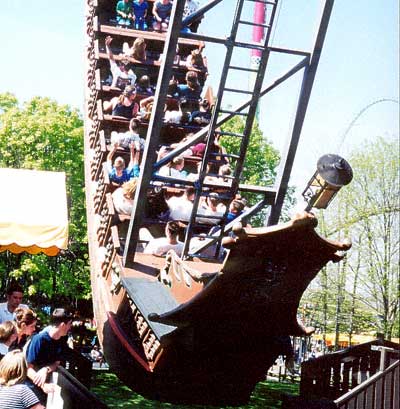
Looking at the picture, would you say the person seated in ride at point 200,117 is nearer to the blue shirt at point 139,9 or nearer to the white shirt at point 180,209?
the white shirt at point 180,209

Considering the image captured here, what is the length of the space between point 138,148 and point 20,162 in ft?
44.1

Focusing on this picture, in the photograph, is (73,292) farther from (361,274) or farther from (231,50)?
(231,50)

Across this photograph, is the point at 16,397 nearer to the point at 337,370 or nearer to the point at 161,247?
the point at 161,247

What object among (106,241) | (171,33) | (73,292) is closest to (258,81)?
(171,33)

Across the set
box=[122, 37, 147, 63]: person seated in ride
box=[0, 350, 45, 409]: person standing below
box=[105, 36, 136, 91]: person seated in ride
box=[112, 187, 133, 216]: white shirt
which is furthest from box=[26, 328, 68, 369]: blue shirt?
box=[122, 37, 147, 63]: person seated in ride

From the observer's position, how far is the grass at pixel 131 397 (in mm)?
7480

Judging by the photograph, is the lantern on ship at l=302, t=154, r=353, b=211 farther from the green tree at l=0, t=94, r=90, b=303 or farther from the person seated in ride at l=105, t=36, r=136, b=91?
the green tree at l=0, t=94, r=90, b=303

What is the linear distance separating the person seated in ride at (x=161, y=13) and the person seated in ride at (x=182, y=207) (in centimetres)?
523

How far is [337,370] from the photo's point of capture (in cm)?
659

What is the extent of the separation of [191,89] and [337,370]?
5.03 meters

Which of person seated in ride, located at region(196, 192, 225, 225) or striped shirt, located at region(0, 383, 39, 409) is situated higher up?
person seated in ride, located at region(196, 192, 225, 225)

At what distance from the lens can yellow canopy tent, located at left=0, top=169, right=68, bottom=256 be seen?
5340 millimetres

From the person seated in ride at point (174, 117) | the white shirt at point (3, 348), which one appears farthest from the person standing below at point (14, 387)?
the person seated in ride at point (174, 117)

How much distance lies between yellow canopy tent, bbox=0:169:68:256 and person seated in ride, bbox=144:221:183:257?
102 cm
